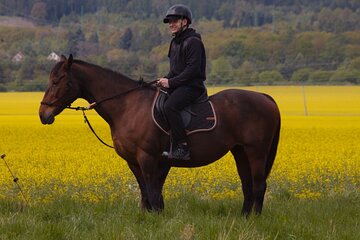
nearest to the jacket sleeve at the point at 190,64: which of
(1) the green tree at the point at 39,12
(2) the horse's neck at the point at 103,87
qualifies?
(2) the horse's neck at the point at 103,87

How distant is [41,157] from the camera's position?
15.3 meters

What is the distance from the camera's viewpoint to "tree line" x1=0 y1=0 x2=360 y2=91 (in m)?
66.8

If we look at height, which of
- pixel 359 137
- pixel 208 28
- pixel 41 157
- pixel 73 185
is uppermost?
pixel 73 185

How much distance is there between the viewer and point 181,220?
6.80 m

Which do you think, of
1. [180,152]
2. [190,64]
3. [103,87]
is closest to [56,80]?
[103,87]

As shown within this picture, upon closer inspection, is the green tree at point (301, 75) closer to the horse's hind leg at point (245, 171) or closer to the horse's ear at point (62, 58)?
the horse's hind leg at point (245, 171)

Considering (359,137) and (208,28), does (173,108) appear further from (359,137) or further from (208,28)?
(208,28)

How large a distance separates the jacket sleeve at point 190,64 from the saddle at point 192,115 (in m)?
0.29

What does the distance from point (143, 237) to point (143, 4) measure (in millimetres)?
196193

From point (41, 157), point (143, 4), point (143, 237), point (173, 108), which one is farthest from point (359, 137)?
point (143, 4)

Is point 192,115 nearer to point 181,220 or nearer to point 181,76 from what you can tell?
point 181,76

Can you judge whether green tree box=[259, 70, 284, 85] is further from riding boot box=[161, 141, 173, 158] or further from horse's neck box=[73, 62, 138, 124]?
riding boot box=[161, 141, 173, 158]

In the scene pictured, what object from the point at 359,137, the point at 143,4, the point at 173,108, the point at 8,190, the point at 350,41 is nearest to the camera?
the point at 173,108

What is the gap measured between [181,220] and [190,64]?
6.38ft
